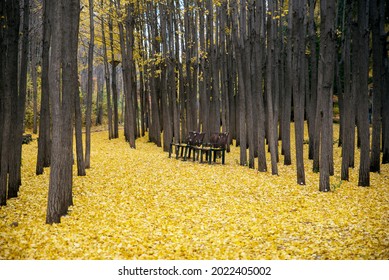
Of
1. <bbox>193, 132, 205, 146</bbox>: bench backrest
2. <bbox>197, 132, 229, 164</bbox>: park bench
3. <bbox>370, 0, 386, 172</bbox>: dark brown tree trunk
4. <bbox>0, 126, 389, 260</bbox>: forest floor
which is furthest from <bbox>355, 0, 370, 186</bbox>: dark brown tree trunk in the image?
<bbox>193, 132, 205, 146</bbox>: bench backrest

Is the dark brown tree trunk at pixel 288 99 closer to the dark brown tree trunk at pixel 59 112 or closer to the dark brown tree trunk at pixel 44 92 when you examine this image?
the dark brown tree trunk at pixel 59 112

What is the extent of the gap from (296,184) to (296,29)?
16.8 ft

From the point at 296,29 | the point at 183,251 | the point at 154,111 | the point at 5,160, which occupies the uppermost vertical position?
the point at 296,29

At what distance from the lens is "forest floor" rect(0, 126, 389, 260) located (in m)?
5.34

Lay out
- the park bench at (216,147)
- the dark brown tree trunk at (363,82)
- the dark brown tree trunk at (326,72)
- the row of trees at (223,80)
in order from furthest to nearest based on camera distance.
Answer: the park bench at (216,147) → the dark brown tree trunk at (363,82) → the dark brown tree trunk at (326,72) → the row of trees at (223,80)

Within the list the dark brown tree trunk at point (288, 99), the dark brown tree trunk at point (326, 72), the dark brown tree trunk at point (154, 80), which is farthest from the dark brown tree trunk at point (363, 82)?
the dark brown tree trunk at point (154, 80)

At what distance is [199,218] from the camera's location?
7.20 metres

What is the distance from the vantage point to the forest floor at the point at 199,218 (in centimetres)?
534

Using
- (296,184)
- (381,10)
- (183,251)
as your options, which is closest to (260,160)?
(296,184)

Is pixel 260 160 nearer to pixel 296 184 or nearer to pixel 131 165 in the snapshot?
pixel 296 184

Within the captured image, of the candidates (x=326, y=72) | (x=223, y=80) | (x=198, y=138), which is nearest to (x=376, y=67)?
(x=326, y=72)

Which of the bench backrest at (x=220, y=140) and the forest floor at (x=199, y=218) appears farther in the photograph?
the bench backrest at (x=220, y=140)
